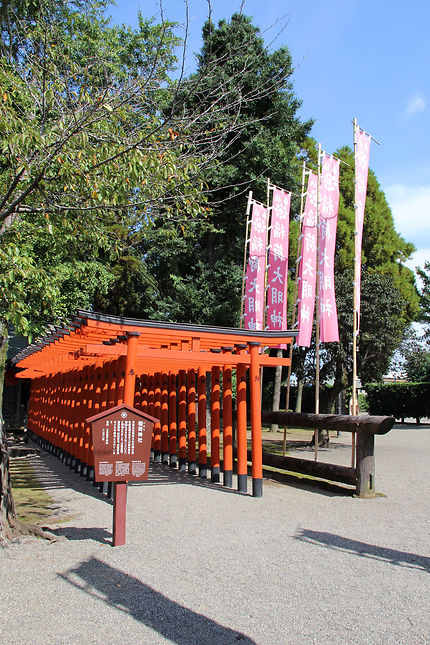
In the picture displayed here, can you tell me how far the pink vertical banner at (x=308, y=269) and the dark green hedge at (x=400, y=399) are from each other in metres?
20.0

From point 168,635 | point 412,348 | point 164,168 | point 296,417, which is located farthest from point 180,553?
point 412,348

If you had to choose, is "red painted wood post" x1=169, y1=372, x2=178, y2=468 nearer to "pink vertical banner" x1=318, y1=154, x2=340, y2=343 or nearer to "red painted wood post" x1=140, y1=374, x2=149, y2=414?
"red painted wood post" x1=140, y1=374, x2=149, y2=414

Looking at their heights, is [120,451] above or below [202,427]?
above

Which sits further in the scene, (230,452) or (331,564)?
(230,452)

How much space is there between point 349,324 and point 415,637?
46.2 ft

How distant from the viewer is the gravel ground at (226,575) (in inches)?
129

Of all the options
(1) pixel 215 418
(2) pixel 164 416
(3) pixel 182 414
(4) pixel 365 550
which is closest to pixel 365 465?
(1) pixel 215 418

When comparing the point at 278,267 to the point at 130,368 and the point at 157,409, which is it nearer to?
the point at 157,409

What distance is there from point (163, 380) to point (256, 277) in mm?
4112

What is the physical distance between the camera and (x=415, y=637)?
126 inches

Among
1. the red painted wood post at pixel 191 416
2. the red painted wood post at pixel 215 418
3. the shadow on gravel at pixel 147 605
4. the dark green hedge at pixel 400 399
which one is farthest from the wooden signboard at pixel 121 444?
the dark green hedge at pixel 400 399

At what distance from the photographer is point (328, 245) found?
36.9 feet

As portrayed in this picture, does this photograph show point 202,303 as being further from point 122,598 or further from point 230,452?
point 122,598

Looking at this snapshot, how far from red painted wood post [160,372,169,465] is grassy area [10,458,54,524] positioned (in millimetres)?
2713
